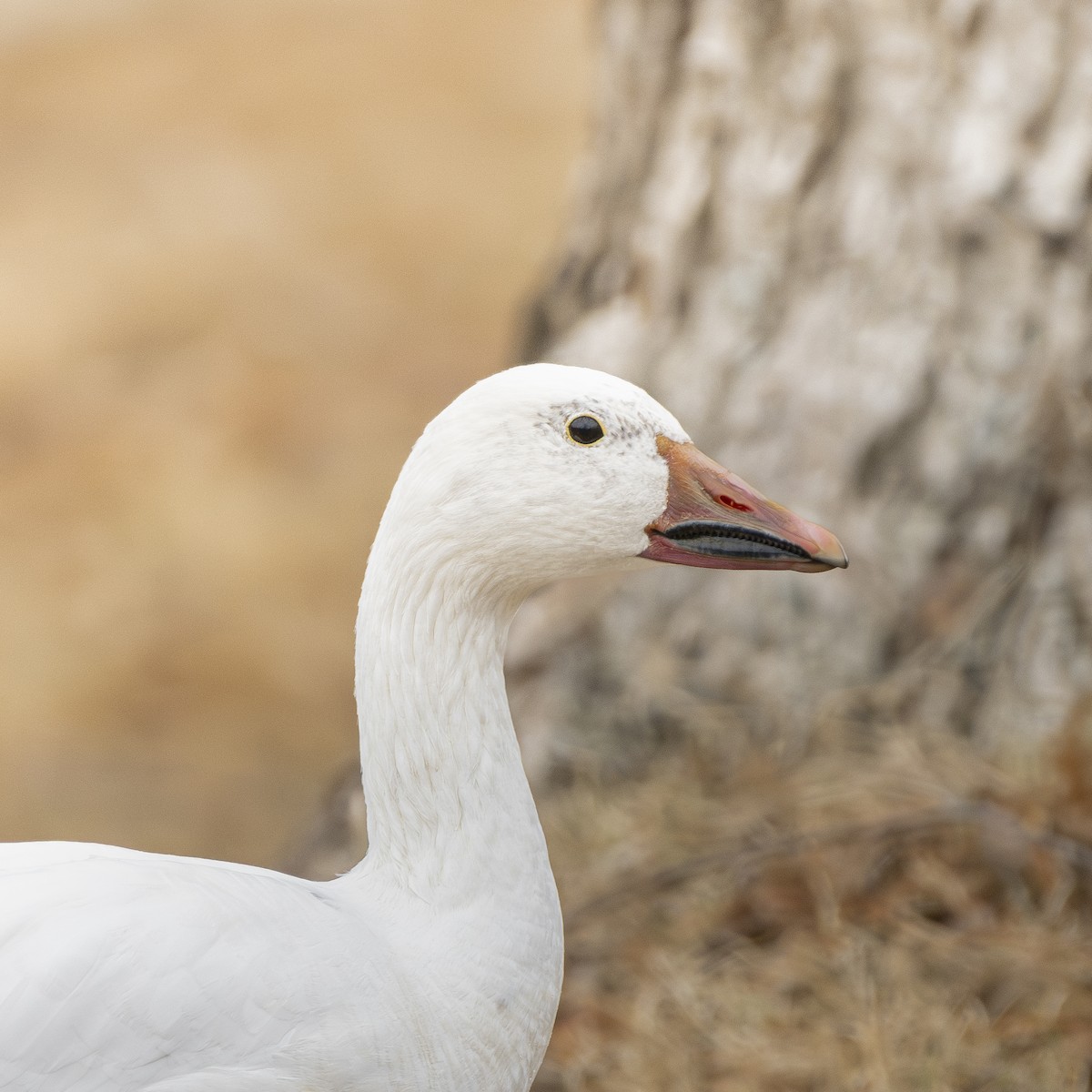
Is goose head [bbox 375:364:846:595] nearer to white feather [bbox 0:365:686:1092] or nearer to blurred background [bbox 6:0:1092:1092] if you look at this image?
white feather [bbox 0:365:686:1092]

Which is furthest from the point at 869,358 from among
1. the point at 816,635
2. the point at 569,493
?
the point at 569,493

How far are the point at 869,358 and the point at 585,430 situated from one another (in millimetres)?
1576

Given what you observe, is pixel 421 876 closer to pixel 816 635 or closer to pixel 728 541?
pixel 728 541

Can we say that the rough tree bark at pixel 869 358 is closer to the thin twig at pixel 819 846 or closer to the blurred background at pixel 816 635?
the blurred background at pixel 816 635

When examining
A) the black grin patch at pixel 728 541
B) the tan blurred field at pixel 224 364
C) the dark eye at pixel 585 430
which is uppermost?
the dark eye at pixel 585 430

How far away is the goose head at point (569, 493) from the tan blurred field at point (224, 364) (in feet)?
8.89

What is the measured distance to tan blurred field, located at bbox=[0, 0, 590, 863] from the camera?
454cm

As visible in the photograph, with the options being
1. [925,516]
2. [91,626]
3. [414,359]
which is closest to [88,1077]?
[925,516]

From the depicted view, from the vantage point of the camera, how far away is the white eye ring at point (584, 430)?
57.7 inches

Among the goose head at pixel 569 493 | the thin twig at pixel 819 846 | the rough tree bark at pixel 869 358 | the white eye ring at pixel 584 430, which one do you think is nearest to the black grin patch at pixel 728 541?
the goose head at pixel 569 493

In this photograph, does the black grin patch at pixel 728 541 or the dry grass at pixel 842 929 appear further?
the dry grass at pixel 842 929

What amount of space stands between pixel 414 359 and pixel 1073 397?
3917mm

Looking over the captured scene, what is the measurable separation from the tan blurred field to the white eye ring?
2.78 m

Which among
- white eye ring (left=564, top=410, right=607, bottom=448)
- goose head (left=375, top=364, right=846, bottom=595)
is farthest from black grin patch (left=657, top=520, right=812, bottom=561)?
white eye ring (left=564, top=410, right=607, bottom=448)
